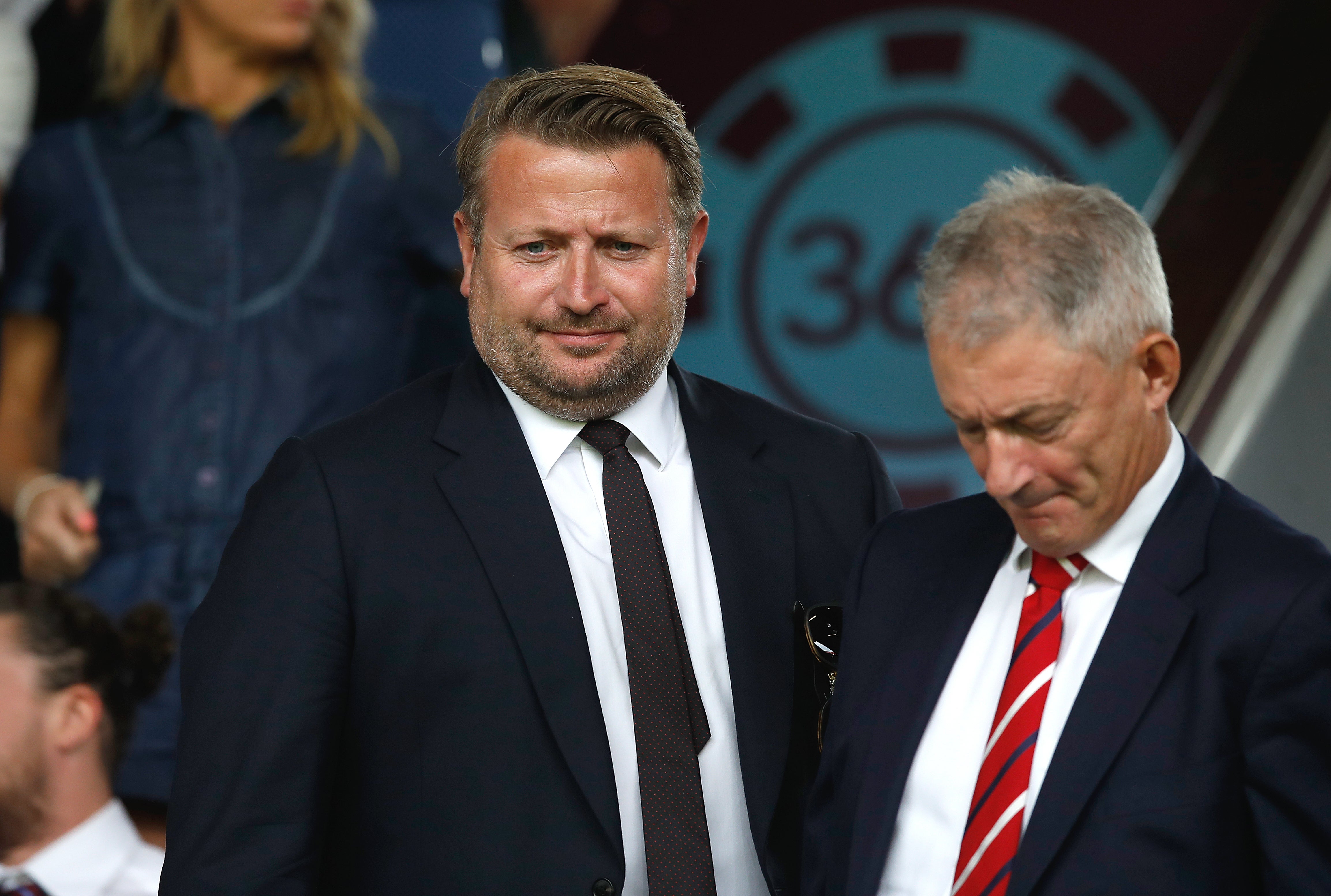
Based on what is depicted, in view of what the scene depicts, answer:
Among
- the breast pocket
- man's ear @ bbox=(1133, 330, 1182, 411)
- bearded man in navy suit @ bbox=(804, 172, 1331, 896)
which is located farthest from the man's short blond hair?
the breast pocket

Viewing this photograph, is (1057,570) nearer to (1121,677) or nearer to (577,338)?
(1121,677)

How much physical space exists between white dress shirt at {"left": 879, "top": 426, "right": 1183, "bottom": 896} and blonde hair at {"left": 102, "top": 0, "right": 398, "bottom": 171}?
1.89 metres

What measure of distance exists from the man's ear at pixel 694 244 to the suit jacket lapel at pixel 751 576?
0.17m

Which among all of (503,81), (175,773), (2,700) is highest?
(503,81)

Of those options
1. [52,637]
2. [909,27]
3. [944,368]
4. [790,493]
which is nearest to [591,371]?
[790,493]

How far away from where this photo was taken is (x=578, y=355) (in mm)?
1896

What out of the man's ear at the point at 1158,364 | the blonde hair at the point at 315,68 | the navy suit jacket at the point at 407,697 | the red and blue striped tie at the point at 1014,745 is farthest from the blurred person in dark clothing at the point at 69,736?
the man's ear at the point at 1158,364

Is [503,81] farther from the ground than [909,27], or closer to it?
closer to it

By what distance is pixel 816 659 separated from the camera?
6.36 feet

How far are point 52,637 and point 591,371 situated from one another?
1.65 metres

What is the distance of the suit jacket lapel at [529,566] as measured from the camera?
5.88 ft

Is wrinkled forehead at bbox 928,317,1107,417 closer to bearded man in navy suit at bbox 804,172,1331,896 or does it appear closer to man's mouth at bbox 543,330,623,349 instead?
bearded man in navy suit at bbox 804,172,1331,896

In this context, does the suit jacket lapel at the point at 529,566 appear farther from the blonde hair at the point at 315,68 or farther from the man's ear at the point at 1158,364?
the blonde hair at the point at 315,68

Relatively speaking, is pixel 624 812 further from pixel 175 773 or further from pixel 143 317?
pixel 143 317
